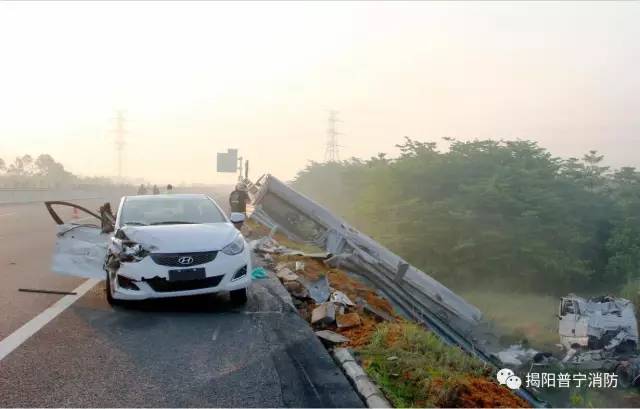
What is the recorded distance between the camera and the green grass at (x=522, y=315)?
18184 mm

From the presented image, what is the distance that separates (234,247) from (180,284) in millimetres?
903

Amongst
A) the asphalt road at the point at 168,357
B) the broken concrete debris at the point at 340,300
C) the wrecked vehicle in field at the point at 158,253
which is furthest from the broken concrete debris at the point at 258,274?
the broken concrete debris at the point at 340,300

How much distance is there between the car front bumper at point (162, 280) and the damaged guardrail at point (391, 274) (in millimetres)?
5836

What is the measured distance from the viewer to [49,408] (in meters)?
4.01

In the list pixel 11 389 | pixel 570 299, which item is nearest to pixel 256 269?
pixel 11 389

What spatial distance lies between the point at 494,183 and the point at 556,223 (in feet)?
12.9

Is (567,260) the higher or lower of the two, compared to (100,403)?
lower

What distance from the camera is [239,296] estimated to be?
7539mm

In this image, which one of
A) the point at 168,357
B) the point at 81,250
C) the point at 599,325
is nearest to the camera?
the point at 168,357

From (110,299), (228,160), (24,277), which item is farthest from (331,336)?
(228,160)

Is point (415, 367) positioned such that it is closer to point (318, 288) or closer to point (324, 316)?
point (324, 316)

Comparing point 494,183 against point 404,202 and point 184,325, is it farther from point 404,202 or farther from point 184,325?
point 184,325

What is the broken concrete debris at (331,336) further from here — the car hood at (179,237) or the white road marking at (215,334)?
the car hood at (179,237)

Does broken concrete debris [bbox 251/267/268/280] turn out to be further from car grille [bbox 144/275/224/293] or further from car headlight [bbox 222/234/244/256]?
car grille [bbox 144/275/224/293]
